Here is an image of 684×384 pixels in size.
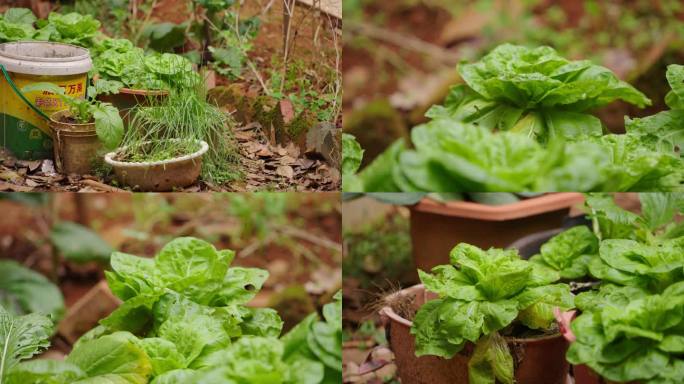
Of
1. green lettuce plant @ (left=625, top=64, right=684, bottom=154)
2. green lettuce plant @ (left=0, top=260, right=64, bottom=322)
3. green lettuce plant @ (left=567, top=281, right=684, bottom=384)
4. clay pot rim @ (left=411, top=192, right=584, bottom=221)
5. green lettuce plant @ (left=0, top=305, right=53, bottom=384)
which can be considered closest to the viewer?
green lettuce plant @ (left=567, top=281, right=684, bottom=384)

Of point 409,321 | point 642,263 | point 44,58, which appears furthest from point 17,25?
point 642,263

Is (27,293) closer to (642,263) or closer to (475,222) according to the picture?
(475,222)

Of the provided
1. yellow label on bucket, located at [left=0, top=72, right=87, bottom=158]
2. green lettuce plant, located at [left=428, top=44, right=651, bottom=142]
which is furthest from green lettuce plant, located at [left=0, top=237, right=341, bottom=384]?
green lettuce plant, located at [left=428, top=44, right=651, bottom=142]

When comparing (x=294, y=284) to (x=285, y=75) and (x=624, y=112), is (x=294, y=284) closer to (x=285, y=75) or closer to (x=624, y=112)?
(x=285, y=75)

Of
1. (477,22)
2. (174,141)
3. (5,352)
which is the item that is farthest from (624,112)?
(5,352)

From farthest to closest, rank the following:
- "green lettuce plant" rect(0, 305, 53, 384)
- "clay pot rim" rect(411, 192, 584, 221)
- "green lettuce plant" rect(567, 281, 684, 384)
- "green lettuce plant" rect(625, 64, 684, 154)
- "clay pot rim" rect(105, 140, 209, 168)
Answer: "clay pot rim" rect(411, 192, 584, 221) → "green lettuce plant" rect(625, 64, 684, 154) → "clay pot rim" rect(105, 140, 209, 168) → "green lettuce plant" rect(0, 305, 53, 384) → "green lettuce plant" rect(567, 281, 684, 384)

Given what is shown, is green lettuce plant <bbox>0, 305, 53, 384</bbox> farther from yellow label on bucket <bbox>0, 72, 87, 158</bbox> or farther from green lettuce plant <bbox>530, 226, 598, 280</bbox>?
green lettuce plant <bbox>530, 226, 598, 280</bbox>

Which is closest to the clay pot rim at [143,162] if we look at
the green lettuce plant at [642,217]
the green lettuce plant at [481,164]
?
the green lettuce plant at [481,164]
